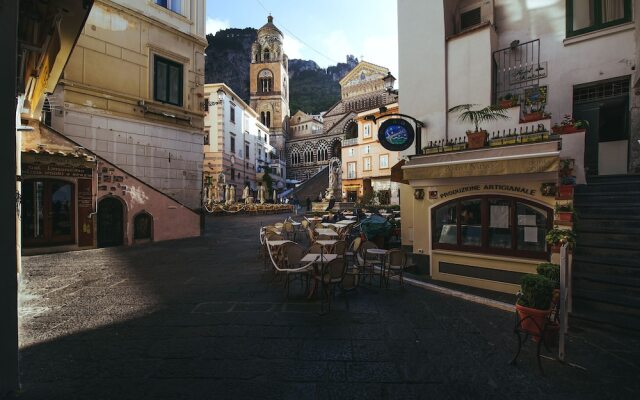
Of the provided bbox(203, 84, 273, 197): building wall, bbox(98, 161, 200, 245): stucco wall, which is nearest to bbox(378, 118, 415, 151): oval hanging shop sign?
bbox(98, 161, 200, 245): stucco wall

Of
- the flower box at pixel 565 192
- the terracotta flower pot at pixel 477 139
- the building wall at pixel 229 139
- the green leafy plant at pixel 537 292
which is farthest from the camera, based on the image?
the building wall at pixel 229 139

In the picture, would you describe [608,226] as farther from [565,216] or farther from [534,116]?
[534,116]

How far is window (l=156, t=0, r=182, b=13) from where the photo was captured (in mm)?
14938

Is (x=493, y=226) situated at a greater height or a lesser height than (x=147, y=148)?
lesser

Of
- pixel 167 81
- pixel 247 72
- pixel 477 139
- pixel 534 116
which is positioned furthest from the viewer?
pixel 247 72

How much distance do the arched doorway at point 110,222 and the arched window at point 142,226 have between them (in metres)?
0.51

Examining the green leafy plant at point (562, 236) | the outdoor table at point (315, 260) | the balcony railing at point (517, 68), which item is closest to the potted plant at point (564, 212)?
the green leafy plant at point (562, 236)

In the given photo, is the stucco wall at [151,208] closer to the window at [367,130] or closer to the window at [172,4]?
the window at [172,4]

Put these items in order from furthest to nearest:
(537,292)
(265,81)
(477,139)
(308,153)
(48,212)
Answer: (265,81) → (308,153) → (48,212) → (477,139) → (537,292)

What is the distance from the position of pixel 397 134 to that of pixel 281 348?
715 centimetres

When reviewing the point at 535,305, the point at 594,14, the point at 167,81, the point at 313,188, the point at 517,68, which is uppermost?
the point at 167,81

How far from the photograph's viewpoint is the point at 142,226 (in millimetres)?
13141

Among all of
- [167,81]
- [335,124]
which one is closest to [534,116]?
[167,81]

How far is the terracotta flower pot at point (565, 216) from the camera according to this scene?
533cm
